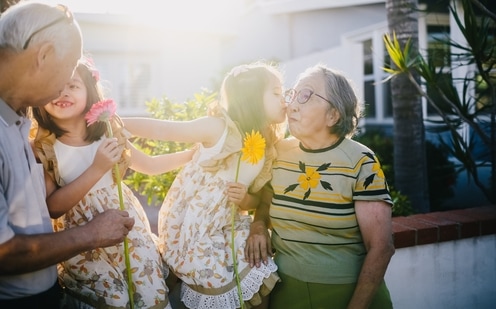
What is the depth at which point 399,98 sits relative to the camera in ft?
15.8

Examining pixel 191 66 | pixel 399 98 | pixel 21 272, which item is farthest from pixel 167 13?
pixel 21 272

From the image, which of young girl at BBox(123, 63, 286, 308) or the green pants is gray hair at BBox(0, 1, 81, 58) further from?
the green pants

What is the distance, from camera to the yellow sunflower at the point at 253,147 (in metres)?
2.26

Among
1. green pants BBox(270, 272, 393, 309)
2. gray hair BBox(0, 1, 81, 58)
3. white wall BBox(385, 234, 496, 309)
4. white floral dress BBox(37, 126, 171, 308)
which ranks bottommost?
white wall BBox(385, 234, 496, 309)

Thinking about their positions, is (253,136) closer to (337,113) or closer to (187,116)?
(337,113)

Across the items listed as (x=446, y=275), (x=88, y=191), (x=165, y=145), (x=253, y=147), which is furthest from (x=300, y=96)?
(x=446, y=275)

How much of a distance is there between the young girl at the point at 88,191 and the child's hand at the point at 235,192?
1.44 feet

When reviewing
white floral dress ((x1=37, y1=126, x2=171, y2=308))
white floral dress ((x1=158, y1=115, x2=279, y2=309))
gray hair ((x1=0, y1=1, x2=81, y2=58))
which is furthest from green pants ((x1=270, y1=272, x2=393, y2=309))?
gray hair ((x1=0, y1=1, x2=81, y2=58))

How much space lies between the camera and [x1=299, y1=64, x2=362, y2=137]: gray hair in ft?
7.73

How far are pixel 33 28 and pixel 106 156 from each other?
1.92 ft

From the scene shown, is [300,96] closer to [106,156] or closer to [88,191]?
[106,156]

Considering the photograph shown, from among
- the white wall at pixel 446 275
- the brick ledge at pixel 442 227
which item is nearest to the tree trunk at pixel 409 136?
the brick ledge at pixel 442 227

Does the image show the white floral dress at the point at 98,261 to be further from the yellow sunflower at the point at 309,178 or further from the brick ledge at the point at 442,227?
the brick ledge at the point at 442,227

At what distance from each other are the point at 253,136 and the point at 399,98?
2976 millimetres
